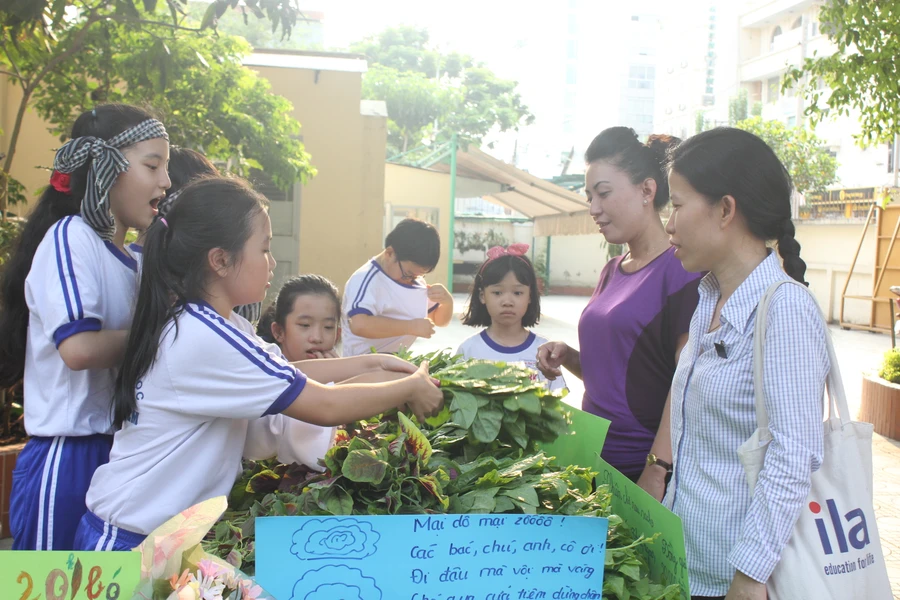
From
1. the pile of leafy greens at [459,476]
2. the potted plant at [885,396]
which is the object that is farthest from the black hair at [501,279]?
the potted plant at [885,396]

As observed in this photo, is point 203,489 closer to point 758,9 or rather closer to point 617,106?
point 758,9

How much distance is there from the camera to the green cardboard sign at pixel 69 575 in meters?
1.22

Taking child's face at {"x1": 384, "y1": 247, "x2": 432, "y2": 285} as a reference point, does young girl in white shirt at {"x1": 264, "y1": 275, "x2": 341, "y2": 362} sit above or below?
below

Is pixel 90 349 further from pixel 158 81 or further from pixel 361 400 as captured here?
pixel 158 81

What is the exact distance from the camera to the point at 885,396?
7070 mm

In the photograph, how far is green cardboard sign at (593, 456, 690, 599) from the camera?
1.50m

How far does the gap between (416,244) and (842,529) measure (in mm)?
2822

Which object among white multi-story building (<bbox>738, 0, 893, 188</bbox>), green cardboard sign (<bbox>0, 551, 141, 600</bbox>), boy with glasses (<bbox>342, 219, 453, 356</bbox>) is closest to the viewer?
green cardboard sign (<bbox>0, 551, 141, 600</bbox>)

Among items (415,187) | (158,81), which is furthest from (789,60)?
(158,81)

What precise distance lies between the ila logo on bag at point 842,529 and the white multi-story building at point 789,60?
26480 mm

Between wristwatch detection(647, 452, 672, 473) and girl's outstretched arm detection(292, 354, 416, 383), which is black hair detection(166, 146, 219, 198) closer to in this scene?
girl's outstretched arm detection(292, 354, 416, 383)

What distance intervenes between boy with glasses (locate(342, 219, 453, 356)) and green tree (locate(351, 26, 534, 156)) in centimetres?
2761

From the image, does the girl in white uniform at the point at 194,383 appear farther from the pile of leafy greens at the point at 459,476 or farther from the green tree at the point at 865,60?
the green tree at the point at 865,60

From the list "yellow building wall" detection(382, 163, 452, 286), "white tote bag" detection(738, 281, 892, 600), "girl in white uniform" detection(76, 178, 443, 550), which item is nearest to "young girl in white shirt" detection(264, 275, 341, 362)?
"girl in white uniform" detection(76, 178, 443, 550)
